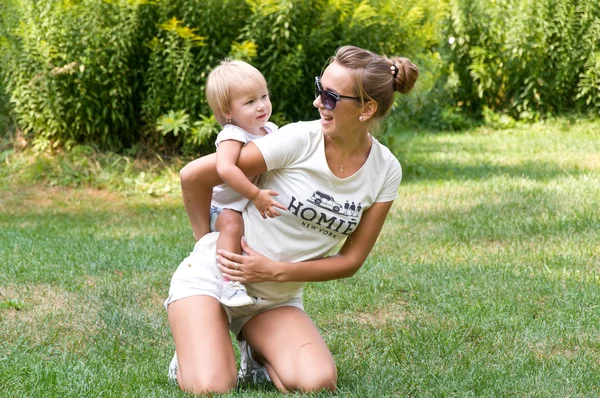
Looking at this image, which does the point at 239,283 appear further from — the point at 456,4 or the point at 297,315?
the point at 456,4

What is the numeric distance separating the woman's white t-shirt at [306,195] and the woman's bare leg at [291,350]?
0.51 feet

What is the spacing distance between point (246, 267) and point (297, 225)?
26 cm

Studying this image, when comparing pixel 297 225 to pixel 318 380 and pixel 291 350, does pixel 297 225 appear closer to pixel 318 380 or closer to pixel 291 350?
pixel 291 350

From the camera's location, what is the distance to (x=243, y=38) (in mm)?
8727

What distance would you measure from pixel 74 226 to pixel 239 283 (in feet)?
13.6

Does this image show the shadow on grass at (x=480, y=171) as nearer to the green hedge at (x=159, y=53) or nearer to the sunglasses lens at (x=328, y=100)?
the green hedge at (x=159, y=53)

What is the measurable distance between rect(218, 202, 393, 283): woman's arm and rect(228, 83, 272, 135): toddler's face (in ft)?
1.63

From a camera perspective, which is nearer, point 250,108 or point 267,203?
point 267,203

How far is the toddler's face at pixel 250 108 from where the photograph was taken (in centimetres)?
343

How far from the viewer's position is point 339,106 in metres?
3.21

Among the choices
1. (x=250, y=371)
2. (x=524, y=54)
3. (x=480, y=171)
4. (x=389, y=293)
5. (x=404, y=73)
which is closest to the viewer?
(x=404, y=73)

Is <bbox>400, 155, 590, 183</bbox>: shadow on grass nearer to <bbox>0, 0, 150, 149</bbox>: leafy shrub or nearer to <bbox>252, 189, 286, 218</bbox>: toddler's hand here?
<bbox>0, 0, 150, 149</bbox>: leafy shrub

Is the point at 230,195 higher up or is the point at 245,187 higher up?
the point at 245,187

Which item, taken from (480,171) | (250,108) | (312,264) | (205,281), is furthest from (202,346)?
(480,171)
